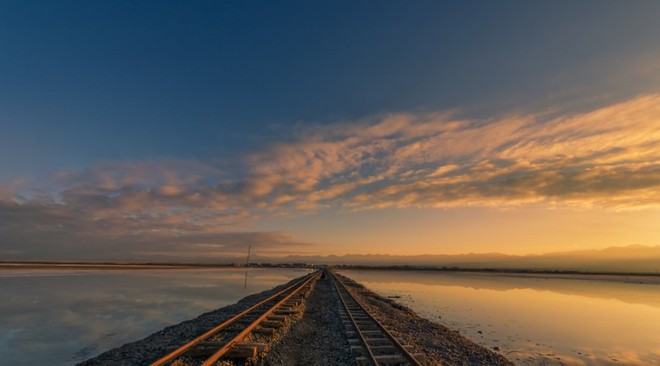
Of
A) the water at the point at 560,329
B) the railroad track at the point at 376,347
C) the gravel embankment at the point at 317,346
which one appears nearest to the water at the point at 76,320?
the gravel embankment at the point at 317,346

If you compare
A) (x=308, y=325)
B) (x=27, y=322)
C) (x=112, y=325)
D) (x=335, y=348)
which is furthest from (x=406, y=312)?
(x=27, y=322)

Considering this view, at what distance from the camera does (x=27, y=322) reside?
688 inches

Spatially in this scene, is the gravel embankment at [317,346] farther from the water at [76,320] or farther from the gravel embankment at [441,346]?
the water at [76,320]

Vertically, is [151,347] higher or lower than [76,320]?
higher

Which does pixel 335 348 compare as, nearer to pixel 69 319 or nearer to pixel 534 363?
pixel 534 363

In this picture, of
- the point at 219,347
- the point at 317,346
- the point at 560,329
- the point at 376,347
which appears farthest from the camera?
the point at 560,329

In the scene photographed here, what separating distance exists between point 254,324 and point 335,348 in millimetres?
4102

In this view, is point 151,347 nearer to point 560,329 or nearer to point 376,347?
point 376,347

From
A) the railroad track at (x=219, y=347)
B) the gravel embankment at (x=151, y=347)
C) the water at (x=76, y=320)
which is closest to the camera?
the railroad track at (x=219, y=347)

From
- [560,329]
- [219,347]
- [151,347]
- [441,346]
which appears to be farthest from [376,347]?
[560,329]

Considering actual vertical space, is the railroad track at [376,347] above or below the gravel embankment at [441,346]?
above

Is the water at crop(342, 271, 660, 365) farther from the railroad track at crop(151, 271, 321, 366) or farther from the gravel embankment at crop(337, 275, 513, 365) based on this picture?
the railroad track at crop(151, 271, 321, 366)

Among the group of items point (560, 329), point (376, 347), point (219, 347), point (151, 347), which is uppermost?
point (219, 347)

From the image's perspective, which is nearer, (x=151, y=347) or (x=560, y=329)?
(x=151, y=347)
